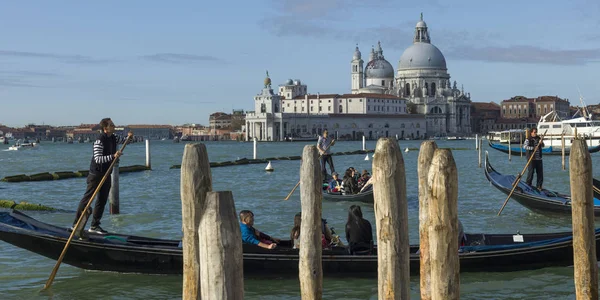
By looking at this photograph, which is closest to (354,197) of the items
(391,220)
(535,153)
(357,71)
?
(535,153)

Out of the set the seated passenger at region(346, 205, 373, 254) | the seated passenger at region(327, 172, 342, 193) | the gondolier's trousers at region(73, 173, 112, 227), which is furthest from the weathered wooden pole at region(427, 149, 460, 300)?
the seated passenger at region(327, 172, 342, 193)

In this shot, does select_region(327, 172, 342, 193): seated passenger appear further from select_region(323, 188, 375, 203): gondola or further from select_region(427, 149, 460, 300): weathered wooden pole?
select_region(427, 149, 460, 300): weathered wooden pole

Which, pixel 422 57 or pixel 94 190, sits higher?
pixel 422 57

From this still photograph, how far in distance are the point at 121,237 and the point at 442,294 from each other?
3.13m

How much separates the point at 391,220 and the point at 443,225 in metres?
0.27

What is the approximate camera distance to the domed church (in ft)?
280

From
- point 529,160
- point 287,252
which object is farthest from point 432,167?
point 529,160

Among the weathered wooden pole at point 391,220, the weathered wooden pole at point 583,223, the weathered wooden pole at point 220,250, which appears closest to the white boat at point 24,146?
the weathered wooden pole at point 583,223

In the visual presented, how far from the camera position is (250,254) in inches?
220

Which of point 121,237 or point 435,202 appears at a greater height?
point 435,202

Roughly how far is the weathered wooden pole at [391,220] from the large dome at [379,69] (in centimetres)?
8681

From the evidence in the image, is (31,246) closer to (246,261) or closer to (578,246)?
(246,261)

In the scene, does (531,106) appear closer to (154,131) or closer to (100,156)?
(154,131)

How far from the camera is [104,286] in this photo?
5840 millimetres
